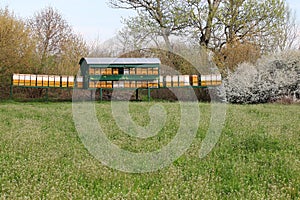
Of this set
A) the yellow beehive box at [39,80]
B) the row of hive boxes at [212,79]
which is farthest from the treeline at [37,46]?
the row of hive boxes at [212,79]

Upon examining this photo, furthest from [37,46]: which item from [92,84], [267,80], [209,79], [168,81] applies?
[267,80]

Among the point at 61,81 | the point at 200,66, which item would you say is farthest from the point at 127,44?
the point at 61,81

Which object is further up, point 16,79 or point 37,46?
point 37,46

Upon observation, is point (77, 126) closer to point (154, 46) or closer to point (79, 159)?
point (79, 159)

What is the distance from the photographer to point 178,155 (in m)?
9.95

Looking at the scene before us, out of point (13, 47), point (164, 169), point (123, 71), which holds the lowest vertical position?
point (164, 169)

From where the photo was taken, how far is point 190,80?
3028 cm

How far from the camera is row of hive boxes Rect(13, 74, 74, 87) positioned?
28391 millimetres

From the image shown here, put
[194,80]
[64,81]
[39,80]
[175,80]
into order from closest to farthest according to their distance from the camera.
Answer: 1. [39,80]
2. [64,81]
3. [175,80]
4. [194,80]

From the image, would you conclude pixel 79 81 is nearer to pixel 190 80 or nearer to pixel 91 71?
pixel 91 71

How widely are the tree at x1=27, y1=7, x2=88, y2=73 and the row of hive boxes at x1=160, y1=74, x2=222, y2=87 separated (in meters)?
8.80

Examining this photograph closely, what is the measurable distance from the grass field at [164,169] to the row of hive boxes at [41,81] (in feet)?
49.1

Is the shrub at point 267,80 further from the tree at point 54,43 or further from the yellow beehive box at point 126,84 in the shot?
the tree at point 54,43

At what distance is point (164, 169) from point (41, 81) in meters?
22.0
